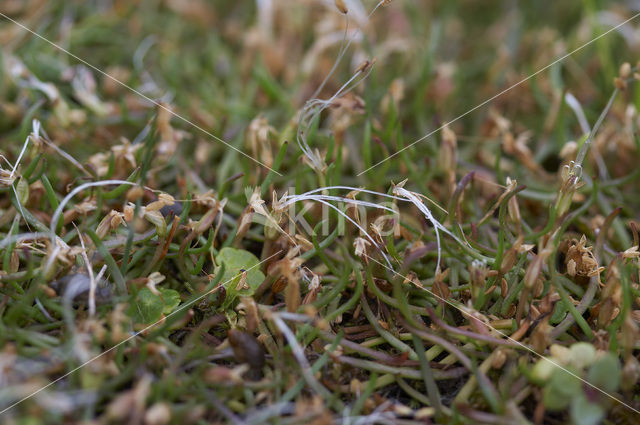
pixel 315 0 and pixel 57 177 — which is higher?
pixel 315 0

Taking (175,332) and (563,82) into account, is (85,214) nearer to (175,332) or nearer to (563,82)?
(175,332)

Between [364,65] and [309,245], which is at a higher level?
[364,65]

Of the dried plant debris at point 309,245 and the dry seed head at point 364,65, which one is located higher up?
the dry seed head at point 364,65

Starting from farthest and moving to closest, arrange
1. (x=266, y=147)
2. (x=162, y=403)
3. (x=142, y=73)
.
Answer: (x=142, y=73) < (x=266, y=147) < (x=162, y=403)

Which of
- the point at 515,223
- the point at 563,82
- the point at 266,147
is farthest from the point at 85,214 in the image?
the point at 563,82

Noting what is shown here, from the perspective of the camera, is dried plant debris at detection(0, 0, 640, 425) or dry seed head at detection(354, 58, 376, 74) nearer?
dried plant debris at detection(0, 0, 640, 425)

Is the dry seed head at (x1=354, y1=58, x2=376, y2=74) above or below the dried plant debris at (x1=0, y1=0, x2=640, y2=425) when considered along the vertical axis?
above

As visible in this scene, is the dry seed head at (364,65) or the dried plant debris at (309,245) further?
the dry seed head at (364,65)

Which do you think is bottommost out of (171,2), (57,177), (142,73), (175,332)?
(175,332)
